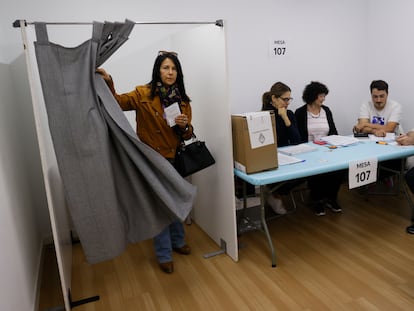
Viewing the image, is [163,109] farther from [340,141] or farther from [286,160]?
[340,141]

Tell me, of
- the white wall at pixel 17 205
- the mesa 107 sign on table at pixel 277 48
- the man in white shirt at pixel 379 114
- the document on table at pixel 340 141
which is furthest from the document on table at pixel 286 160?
the white wall at pixel 17 205

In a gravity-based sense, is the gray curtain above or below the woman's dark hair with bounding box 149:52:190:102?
below

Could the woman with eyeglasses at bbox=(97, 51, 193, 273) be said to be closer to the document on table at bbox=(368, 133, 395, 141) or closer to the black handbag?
the black handbag

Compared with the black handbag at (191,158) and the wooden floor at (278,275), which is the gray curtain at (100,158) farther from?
the wooden floor at (278,275)

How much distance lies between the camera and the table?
87.7 inches

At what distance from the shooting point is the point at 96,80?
183 cm

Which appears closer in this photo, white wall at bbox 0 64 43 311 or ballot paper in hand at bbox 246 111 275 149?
white wall at bbox 0 64 43 311

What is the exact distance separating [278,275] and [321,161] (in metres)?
0.86

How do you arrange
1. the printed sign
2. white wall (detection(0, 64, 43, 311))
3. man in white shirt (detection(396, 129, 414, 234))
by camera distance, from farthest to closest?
man in white shirt (detection(396, 129, 414, 234))
the printed sign
white wall (detection(0, 64, 43, 311))

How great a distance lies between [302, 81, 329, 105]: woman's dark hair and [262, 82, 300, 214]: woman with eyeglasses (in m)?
0.31

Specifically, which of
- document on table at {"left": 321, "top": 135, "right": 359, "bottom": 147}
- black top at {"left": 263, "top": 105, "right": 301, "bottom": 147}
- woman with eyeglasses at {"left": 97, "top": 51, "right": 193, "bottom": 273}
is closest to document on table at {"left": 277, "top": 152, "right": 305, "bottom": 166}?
black top at {"left": 263, "top": 105, "right": 301, "bottom": 147}

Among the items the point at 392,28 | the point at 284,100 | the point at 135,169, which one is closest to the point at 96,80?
the point at 135,169

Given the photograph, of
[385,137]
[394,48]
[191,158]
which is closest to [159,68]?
[191,158]

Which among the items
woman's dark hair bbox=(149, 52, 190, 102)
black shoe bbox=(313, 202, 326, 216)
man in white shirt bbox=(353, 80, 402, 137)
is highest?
woman's dark hair bbox=(149, 52, 190, 102)
